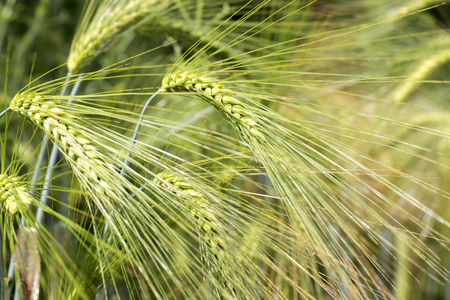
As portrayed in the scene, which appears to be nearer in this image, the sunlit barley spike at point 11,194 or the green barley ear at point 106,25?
the sunlit barley spike at point 11,194

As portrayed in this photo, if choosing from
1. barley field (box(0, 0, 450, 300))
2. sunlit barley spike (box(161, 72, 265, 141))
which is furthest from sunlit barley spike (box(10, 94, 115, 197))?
sunlit barley spike (box(161, 72, 265, 141))

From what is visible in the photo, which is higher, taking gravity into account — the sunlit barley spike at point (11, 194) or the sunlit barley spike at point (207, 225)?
the sunlit barley spike at point (11, 194)

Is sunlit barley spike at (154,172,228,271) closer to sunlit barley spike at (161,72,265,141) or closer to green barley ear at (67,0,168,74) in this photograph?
sunlit barley spike at (161,72,265,141)

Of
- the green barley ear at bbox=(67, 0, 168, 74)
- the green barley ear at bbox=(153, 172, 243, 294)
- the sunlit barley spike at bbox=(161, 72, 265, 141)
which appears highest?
the green barley ear at bbox=(67, 0, 168, 74)

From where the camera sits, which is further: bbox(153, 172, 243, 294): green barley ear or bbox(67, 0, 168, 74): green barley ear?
bbox(67, 0, 168, 74): green barley ear

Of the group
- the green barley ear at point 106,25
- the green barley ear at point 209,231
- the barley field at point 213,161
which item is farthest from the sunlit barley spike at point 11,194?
the green barley ear at point 106,25

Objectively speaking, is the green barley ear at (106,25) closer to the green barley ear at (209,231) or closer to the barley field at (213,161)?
the barley field at (213,161)

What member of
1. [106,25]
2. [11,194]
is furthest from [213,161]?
[106,25]

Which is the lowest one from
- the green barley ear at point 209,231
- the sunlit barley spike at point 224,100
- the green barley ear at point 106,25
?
the green barley ear at point 209,231
